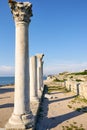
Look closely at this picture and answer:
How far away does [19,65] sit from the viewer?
9484 millimetres

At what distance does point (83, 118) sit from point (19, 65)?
5475mm

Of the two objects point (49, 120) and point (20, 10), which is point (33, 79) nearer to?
point (49, 120)

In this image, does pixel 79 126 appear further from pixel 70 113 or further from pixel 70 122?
pixel 70 113

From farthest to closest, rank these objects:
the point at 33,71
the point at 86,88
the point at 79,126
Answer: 1. the point at 86,88
2. the point at 33,71
3. the point at 79,126

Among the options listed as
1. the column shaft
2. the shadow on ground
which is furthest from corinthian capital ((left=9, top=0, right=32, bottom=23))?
the shadow on ground

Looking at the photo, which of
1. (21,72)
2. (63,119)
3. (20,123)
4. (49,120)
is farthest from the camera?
(63,119)

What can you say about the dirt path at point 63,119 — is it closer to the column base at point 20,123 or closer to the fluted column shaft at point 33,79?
the column base at point 20,123

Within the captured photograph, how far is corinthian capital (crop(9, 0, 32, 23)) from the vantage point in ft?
31.1

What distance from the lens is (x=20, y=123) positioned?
905 cm

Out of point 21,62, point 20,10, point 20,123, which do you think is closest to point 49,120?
point 20,123

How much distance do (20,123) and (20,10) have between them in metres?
4.69

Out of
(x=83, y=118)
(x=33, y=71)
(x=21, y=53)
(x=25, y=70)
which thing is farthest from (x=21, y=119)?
(x=33, y=71)

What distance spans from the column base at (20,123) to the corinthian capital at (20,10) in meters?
4.07

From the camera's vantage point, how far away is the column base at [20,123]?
890 cm
